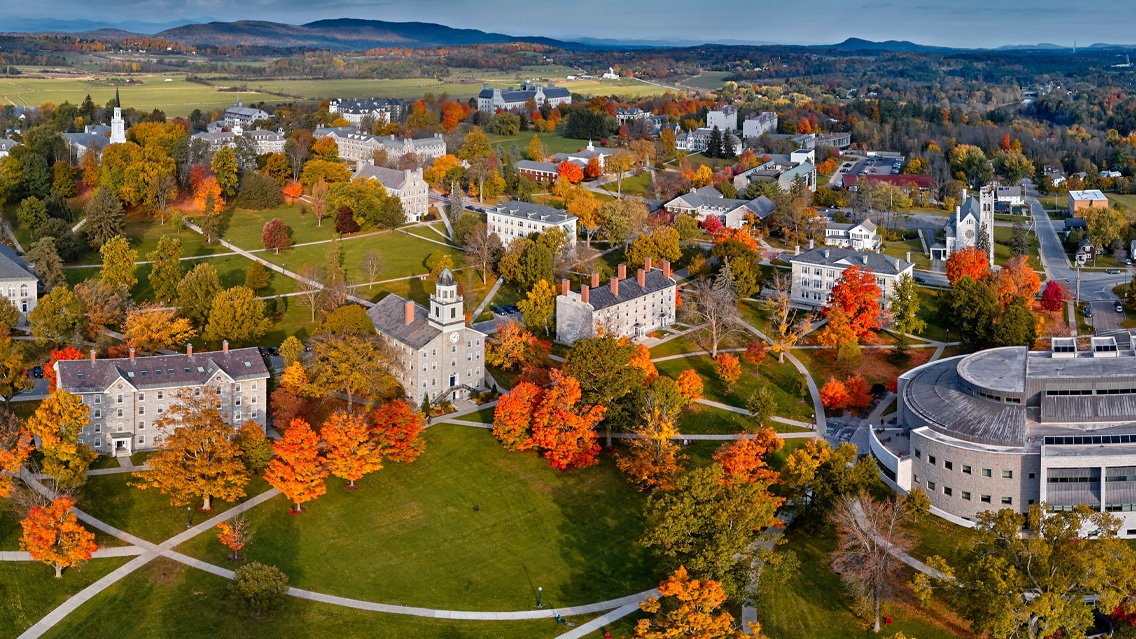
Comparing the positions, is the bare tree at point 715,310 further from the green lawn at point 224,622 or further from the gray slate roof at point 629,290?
the green lawn at point 224,622

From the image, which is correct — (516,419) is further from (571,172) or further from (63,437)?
(571,172)

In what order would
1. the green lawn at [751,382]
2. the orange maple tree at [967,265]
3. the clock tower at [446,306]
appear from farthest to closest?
the orange maple tree at [967,265], the green lawn at [751,382], the clock tower at [446,306]

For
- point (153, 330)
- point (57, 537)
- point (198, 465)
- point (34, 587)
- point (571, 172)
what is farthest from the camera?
point (571, 172)

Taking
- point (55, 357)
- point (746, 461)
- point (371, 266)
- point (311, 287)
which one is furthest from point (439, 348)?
point (371, 266)


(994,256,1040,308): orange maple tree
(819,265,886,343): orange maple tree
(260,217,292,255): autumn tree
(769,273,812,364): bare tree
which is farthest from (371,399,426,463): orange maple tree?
(994,256,1040,308): orange maple tree

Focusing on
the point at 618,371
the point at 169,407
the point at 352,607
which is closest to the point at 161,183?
the point at 169,407

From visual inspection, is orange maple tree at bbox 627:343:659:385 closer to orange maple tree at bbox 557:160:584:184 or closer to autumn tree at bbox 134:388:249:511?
autumn tree at bbox 134:388:249:511

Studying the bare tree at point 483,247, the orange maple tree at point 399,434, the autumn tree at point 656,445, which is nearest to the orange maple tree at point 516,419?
the orange maple tree at point 399,434
